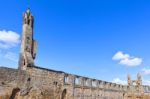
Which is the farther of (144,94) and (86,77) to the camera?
(144,94)

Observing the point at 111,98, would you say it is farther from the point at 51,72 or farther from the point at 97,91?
the point at 51,72

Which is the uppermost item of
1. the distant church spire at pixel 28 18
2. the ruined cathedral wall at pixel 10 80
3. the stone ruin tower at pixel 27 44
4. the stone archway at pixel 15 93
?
the distant church spire at pixel 28 18

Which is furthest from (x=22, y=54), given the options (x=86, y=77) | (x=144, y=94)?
(x=144, y=94)

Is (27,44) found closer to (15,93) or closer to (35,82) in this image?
(35,82)

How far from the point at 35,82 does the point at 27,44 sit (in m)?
4.44

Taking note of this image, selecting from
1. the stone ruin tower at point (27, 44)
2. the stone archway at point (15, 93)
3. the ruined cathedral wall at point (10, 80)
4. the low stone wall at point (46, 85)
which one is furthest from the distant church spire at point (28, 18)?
the stone archway at point (15, 93)

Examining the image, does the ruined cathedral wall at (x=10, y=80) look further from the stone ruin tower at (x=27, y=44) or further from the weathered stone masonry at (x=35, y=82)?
the stone ruin tower at (x=27, y=44)

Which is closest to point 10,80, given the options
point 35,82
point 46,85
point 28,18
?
point 35,82

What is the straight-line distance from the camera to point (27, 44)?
24.1 meters

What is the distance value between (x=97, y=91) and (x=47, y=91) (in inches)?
393

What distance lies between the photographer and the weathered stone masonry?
20391mm

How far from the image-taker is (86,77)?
3002cm

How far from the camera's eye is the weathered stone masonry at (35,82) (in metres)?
20.4

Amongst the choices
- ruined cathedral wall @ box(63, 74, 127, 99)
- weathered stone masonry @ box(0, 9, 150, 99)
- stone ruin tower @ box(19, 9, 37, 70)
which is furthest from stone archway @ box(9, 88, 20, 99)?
ruined cathedral wall @ box(63, 74, 127, 99)
